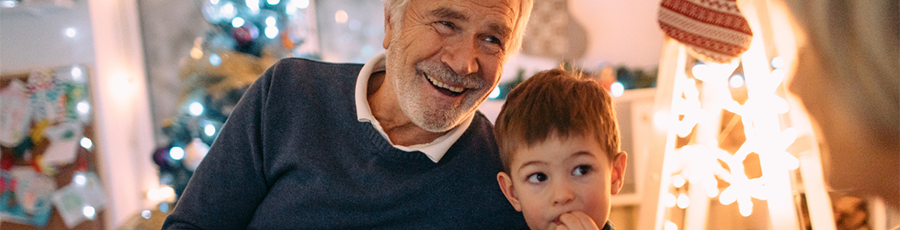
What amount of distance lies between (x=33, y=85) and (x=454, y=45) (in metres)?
2.53

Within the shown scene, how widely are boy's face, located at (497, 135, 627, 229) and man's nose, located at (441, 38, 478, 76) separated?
245mm

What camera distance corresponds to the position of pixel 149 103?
10.1 ft

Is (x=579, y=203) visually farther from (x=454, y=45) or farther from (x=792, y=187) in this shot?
(x=792, y=187)

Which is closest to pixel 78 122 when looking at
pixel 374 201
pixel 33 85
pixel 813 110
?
pixel 33 85

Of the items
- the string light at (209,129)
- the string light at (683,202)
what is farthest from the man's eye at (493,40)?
the string light at (209,129)

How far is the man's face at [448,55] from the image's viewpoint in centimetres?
102

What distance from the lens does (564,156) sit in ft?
2.73

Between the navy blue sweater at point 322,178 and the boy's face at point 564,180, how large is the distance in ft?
0.99

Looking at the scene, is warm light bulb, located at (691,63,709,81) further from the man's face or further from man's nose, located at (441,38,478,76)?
man's nose, located at (441,38,478,76)

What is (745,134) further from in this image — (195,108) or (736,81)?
(195,108)

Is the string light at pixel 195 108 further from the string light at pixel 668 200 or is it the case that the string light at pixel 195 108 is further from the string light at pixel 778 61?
the string light at pixel 778 61


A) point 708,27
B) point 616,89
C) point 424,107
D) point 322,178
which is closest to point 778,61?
point 708,27

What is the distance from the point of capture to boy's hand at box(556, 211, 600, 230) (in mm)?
780

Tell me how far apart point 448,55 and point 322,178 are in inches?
16.9
